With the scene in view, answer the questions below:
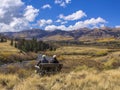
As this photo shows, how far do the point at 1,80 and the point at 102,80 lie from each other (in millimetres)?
5075

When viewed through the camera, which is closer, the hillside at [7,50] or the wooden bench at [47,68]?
the wooden bench at [47,68]

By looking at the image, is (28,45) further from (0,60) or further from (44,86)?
(44,86)

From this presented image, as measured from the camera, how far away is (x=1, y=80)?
16.5m

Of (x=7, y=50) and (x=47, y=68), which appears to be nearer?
(x=47, y=68)

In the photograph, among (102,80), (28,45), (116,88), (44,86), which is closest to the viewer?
(116,88)

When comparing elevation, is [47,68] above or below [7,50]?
above

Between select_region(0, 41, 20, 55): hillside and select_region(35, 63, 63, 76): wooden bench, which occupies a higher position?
select_region(35, 63, 63, 76): wooden bench

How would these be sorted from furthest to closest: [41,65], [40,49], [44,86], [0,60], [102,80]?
1. [40,49]
2. [0,60]
3. [41,65]
4. [102,80]
5. [44,86]

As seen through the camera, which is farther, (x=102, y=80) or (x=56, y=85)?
(x=102, y=80)

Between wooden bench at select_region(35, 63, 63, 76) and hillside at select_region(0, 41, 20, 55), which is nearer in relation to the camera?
wooden bench at select_region(35, 63, 63, 76)

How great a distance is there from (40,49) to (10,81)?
428ft

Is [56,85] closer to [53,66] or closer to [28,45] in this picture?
[53,66]

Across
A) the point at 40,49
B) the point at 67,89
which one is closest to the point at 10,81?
the point at 67,89

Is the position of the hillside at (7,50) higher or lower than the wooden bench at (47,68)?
lower
